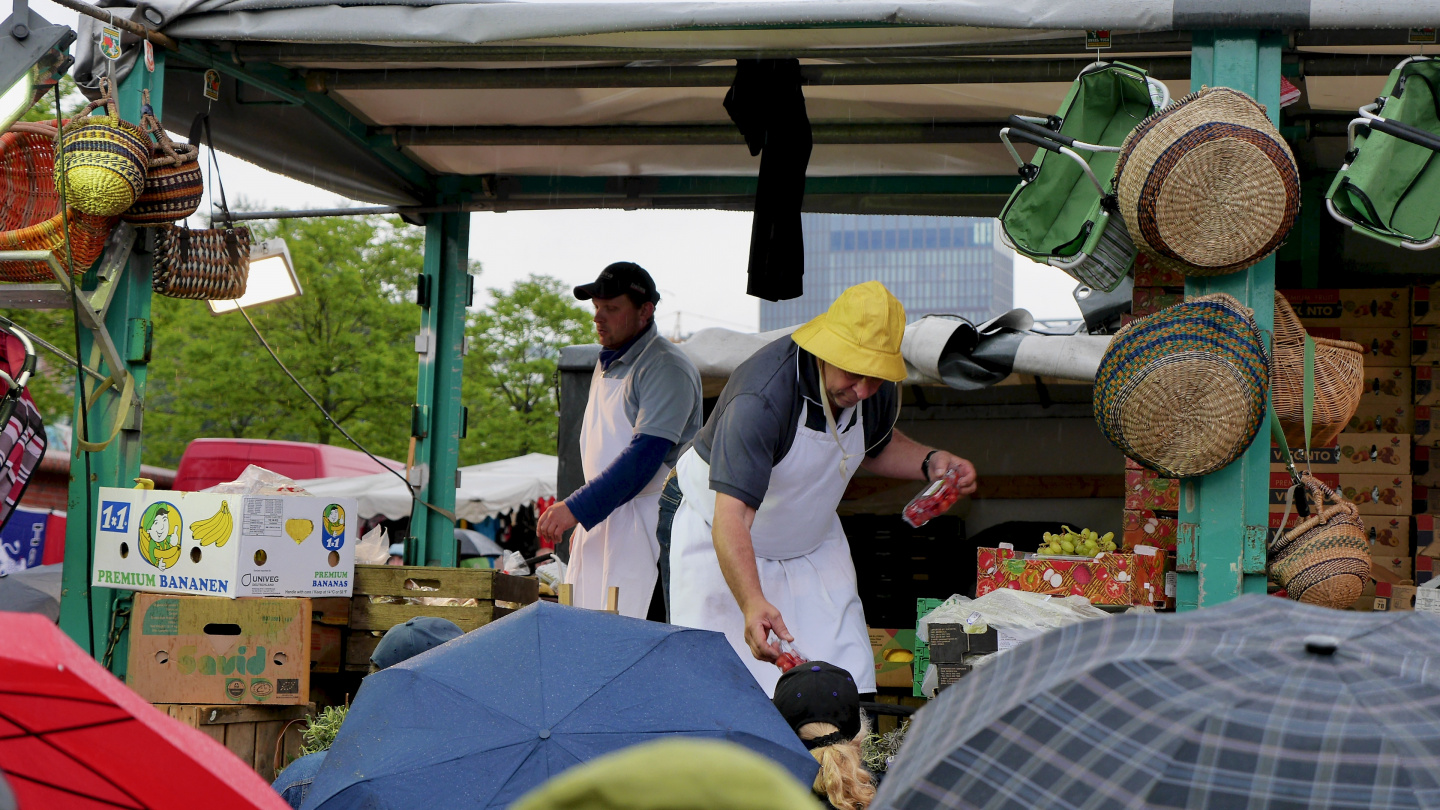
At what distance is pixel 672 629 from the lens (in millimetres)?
2721

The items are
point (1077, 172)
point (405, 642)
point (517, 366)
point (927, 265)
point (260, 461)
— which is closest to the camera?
point (405, 642)

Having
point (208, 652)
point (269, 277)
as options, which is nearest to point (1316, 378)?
point (208, 652)

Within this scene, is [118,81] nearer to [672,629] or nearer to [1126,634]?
[672,629]

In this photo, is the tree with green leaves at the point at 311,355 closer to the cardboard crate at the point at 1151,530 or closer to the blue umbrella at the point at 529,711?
the cardboard crate at the point at 1151,530

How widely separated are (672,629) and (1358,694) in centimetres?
143

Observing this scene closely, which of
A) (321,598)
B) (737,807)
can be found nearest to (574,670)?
(737,807)

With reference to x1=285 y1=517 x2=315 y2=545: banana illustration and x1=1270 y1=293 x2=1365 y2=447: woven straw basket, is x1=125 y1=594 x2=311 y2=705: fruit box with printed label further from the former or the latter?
x1=1270 y1=293 x2=1365 y2=447: woven straw basket

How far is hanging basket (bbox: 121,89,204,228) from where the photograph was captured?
4957mm

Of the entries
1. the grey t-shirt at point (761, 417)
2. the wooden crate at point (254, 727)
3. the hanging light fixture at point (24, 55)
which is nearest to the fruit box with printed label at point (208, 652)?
the wooden crate at point (254, 727)

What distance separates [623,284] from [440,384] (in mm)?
2369

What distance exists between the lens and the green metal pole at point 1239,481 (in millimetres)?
4207

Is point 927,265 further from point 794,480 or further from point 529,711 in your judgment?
point 529,711

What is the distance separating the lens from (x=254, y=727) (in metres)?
4.92

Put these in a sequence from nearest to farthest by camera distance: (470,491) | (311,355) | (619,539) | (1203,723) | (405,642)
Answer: (1203,723) < (405,642) < (619,539) < (470,491) < (311,355)
